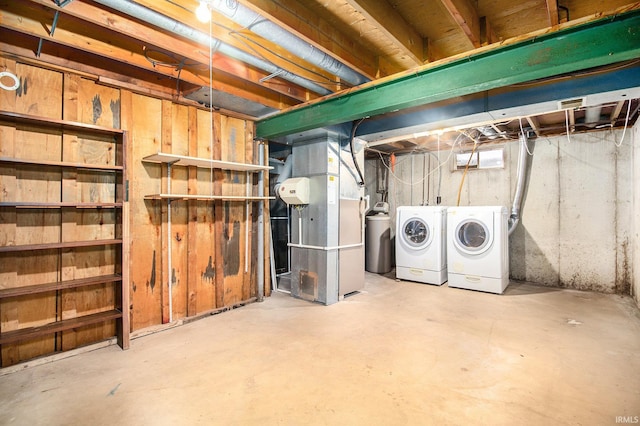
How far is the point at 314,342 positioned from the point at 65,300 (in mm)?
2095

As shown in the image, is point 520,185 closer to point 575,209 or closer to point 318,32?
point 575,209

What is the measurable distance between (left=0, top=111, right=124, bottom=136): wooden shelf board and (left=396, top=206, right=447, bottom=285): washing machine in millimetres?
3982

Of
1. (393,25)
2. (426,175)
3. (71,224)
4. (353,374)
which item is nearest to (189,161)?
(71,224)

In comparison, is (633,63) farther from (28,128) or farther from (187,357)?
(28,128)

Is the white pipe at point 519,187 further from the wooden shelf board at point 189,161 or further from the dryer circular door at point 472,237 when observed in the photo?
the wooden shelf board at point 189,161

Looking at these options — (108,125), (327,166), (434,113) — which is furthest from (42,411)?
(434,113)

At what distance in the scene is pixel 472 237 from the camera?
14.9ft

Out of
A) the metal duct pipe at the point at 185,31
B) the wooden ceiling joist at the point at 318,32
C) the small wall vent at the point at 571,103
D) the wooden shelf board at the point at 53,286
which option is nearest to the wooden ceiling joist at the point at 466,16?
the wooden ceiling joist at the point at 318,32

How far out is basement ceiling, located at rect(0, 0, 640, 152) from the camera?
6.42ft

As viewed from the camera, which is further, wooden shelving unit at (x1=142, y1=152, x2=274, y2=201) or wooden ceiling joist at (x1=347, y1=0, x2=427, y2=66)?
wooden shelving unit at (x1=142, y1=152, x2=274, y2=201)

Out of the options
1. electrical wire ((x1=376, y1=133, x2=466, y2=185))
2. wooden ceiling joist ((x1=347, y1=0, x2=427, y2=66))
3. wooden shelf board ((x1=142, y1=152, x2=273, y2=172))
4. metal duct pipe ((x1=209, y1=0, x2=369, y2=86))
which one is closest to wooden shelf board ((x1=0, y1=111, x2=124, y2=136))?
wooden shelf board ((x1=142, y1=152, x2=273, y2=172))

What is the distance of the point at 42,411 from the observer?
1.77 m

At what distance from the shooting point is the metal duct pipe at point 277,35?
6.02 feet

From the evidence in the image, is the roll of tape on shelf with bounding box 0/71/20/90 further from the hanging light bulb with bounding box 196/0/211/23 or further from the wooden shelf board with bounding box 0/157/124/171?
the hanging light bulb with bounding box 196/0/211/23
